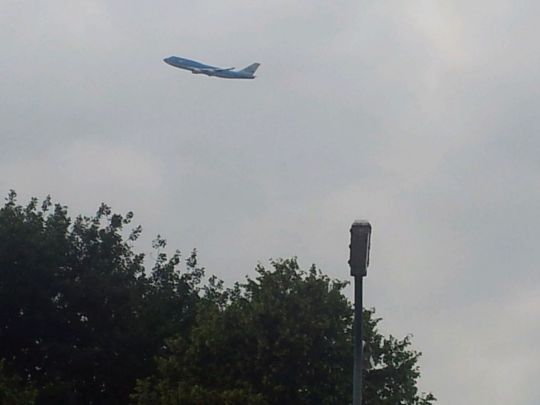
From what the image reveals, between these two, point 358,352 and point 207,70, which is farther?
point 207,70

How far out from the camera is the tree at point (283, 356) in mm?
40594

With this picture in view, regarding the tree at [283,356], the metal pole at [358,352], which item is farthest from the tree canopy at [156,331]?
→ the metal pole at [358,352]

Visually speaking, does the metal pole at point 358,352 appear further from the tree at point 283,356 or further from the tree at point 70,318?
the tree at point 70,318

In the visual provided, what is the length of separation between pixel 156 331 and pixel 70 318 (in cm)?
360

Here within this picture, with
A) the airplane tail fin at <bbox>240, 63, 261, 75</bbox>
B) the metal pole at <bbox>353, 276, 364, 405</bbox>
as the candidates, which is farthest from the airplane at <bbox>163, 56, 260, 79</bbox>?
the metal pole at <bbox>353, 276, 364, 405</bbox>

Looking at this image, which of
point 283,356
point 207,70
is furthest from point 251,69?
point 283,356

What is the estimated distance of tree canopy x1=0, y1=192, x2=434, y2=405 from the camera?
4106cm

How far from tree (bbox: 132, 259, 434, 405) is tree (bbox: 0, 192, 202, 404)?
27.0 feet

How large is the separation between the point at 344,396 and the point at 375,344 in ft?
8.49

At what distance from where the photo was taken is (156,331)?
52.8m

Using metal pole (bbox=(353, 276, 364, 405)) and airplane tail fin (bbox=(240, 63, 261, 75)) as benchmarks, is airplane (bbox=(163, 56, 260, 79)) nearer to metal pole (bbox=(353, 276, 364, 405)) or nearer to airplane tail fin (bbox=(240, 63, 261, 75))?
airplane tail fin (bbox=(240, 63, 261, 75))

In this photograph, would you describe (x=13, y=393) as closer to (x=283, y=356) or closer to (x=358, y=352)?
(x=283, y=356)

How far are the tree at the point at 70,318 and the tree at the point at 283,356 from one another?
8.24 meters

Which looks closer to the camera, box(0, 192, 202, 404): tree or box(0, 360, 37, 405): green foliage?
box(0, 360, 37, 405): green foliage
